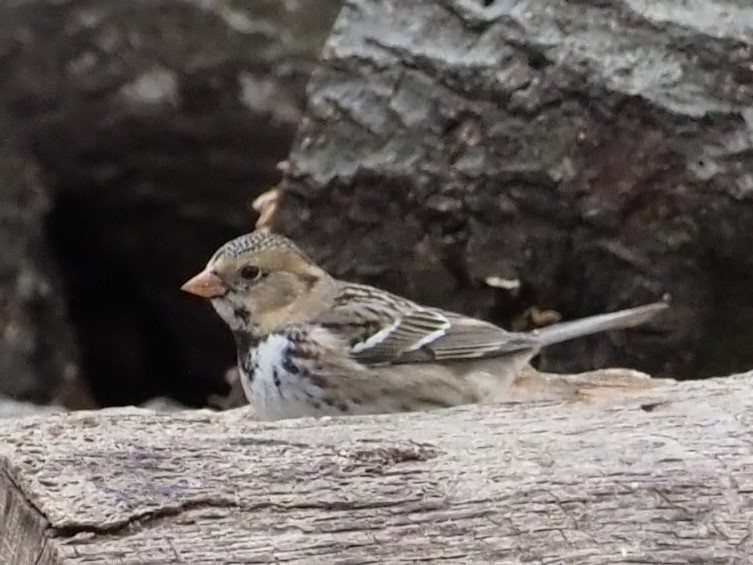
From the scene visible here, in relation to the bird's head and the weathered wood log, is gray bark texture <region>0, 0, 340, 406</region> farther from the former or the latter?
the weathered wood log

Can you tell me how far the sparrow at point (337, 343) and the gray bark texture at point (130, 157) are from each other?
1.42 meters

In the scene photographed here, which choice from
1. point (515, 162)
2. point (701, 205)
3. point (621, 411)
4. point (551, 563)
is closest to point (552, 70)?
point (515, 162)

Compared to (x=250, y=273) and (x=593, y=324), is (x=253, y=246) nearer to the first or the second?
(x=250, y=273)

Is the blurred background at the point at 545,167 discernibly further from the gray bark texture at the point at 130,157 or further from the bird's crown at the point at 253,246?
the gray bark texture at the point at 130,157

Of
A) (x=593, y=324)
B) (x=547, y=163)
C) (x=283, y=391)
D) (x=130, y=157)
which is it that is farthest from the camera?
(x=130, y=157)

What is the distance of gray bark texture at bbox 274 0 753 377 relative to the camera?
116 inches

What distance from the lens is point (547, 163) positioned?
9.85 ft

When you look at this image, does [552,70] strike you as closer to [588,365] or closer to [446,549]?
[588,365]

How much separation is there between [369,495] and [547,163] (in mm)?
1411

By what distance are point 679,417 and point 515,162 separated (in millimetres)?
1089

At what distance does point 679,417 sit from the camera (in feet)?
6.63

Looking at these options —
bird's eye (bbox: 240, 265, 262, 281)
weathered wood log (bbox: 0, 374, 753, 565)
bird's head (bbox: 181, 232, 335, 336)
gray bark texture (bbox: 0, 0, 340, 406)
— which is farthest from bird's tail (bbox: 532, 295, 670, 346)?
gray bark texture (bbox: 0, 0, 340, 406)

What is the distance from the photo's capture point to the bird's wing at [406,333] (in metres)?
2.63

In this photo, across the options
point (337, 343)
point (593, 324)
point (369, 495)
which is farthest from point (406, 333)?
point (369, 495)
